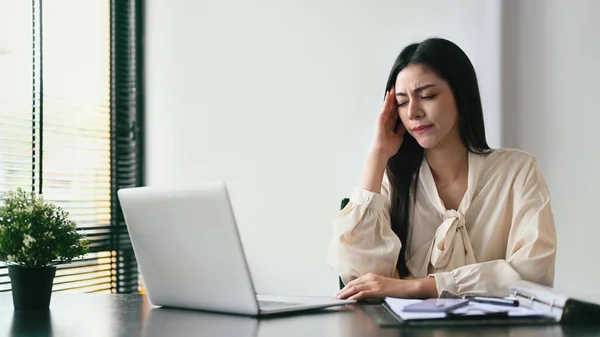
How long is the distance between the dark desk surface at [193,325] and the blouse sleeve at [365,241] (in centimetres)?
51

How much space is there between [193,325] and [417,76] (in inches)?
44.4

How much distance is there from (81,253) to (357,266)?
0.77 m

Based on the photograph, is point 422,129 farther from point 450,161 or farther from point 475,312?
point 475,312

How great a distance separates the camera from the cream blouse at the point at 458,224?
204 centimetres

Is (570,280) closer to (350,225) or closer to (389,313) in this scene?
(350,225)

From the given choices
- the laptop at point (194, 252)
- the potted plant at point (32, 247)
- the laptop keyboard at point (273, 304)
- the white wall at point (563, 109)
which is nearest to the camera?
the laptop at point (194, 252)

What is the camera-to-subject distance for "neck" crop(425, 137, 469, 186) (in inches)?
87.8

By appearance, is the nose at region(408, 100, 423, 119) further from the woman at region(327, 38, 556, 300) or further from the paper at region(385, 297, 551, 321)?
the paper at region(385, 297, 551, 321)

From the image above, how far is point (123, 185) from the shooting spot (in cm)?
357

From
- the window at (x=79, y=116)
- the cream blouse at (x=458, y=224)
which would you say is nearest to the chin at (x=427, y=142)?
the cream blouse at (x=458, y=224)

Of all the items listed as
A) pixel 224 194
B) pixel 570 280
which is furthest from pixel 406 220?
pixel 224 194

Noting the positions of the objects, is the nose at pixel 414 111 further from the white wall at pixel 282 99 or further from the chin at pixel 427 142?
the white wall at pixel 282 99

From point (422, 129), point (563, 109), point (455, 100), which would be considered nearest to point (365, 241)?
point (422, 129)

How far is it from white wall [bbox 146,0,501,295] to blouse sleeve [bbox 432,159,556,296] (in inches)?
26.4
